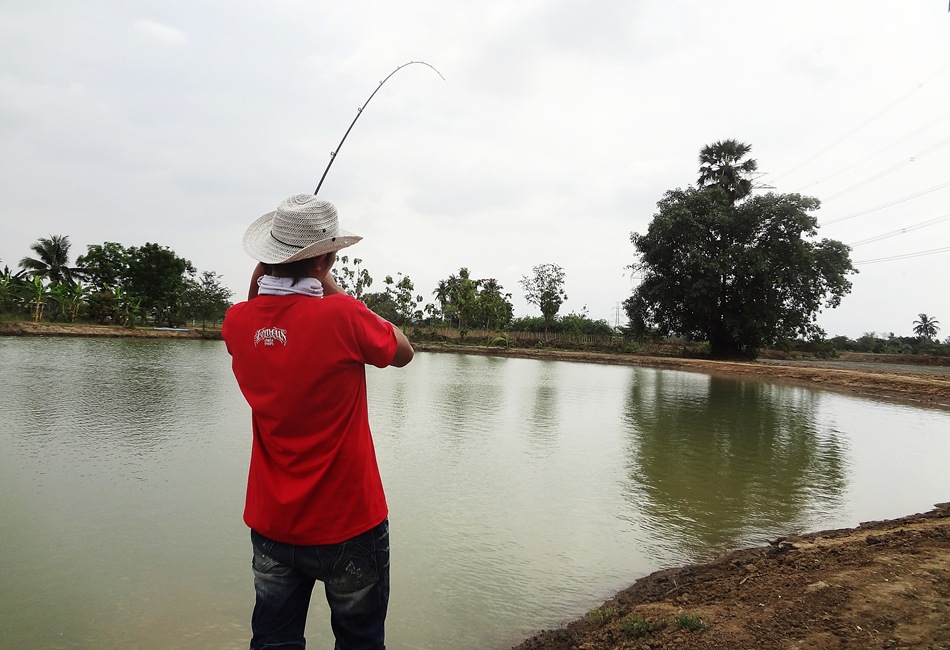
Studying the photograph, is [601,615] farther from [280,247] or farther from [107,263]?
[107,263]

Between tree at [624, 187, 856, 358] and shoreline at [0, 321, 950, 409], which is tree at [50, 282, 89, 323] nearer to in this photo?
shoreline at [0, 321, 950, 409]

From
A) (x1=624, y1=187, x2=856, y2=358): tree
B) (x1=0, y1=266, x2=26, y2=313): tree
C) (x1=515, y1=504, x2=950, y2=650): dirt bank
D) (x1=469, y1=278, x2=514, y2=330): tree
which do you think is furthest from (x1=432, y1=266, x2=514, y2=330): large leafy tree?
(x1=515, y1=504, x2=950, y2=650): dirt bank

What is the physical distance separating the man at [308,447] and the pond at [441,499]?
170cm

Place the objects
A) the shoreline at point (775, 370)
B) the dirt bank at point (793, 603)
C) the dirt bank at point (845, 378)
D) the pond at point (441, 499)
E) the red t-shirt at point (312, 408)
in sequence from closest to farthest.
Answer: the red t-shirt at point (312, 408), the dirt bank at point (793, 603), the pond at point (441, 499), the dirt bank at point (845, 378), the shoreline at point (775, 370)

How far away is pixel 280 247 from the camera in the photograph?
1.68 metres

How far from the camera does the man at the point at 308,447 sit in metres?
1.57

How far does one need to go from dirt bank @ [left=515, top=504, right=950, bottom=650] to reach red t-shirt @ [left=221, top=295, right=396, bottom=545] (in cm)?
185

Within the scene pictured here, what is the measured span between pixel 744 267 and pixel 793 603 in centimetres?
3203

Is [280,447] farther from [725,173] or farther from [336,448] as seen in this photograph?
[725,173]

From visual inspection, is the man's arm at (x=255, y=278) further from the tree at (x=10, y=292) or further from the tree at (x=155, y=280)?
the tree at (x=155, y=280)

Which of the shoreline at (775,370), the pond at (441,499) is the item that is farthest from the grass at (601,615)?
the shoreline at (775,370)

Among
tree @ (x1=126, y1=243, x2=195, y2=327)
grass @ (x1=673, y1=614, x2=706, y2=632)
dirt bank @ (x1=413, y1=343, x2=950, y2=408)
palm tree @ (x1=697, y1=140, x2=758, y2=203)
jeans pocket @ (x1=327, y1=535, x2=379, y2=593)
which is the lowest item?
grass @ (x1=673, y1=614, x2=706, y2=632)

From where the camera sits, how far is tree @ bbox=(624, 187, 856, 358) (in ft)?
104

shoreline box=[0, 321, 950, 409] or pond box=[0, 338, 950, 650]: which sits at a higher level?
shoreline box=[0, 321, 950, 409]
